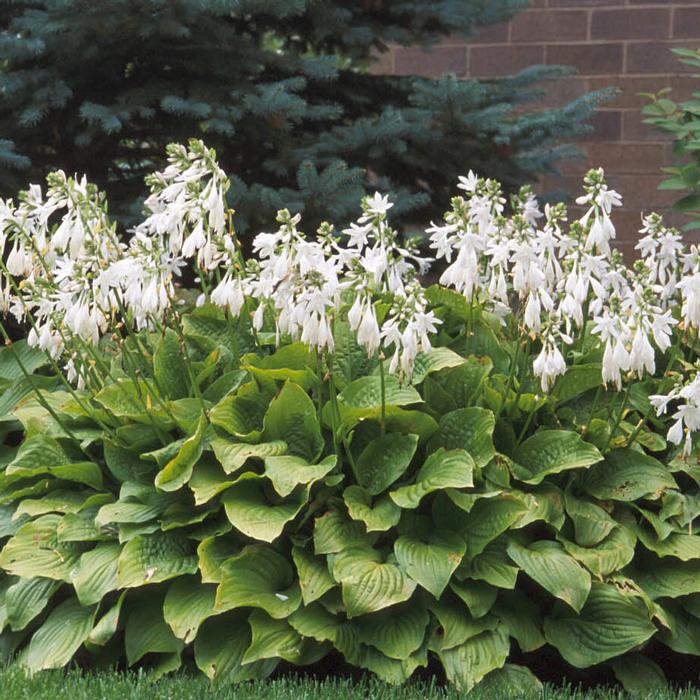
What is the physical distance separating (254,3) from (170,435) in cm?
234

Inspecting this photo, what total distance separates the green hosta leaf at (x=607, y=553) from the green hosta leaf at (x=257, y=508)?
2.99 ft

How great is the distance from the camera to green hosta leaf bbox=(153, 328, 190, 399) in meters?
4.24

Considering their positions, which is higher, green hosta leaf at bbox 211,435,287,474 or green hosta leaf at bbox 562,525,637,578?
green hosta leaf at bbox 211,435,287,474

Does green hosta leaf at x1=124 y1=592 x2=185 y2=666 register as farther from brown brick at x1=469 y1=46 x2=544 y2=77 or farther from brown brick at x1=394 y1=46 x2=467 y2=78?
brown brick at x1=469 y1=46 x2=544 y2=77

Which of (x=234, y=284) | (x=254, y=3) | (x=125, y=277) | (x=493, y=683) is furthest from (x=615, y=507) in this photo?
(x=254, y=3)

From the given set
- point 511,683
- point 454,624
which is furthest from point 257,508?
point 511,683

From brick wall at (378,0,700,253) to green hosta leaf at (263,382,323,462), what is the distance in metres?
4.46

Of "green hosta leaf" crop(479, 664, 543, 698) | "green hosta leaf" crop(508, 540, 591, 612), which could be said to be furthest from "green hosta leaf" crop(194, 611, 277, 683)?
"green hosta leaf" crop(508, 540, 591, 612)

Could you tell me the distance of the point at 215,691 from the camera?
337 cm

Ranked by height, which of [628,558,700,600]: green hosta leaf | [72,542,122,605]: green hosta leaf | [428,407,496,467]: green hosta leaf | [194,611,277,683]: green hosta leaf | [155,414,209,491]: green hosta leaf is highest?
[155,414,209,491]: green hosta leaf

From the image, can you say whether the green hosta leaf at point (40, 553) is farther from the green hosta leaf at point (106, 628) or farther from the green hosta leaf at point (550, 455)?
the green hosta leaf at point (550, 455)

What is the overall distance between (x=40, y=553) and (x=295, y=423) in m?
0.99

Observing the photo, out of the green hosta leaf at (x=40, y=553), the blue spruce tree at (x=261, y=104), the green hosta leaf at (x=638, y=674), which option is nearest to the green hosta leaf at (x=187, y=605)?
the green hosta leaf at (x=40, y=553)

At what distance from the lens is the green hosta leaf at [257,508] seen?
141 inches
